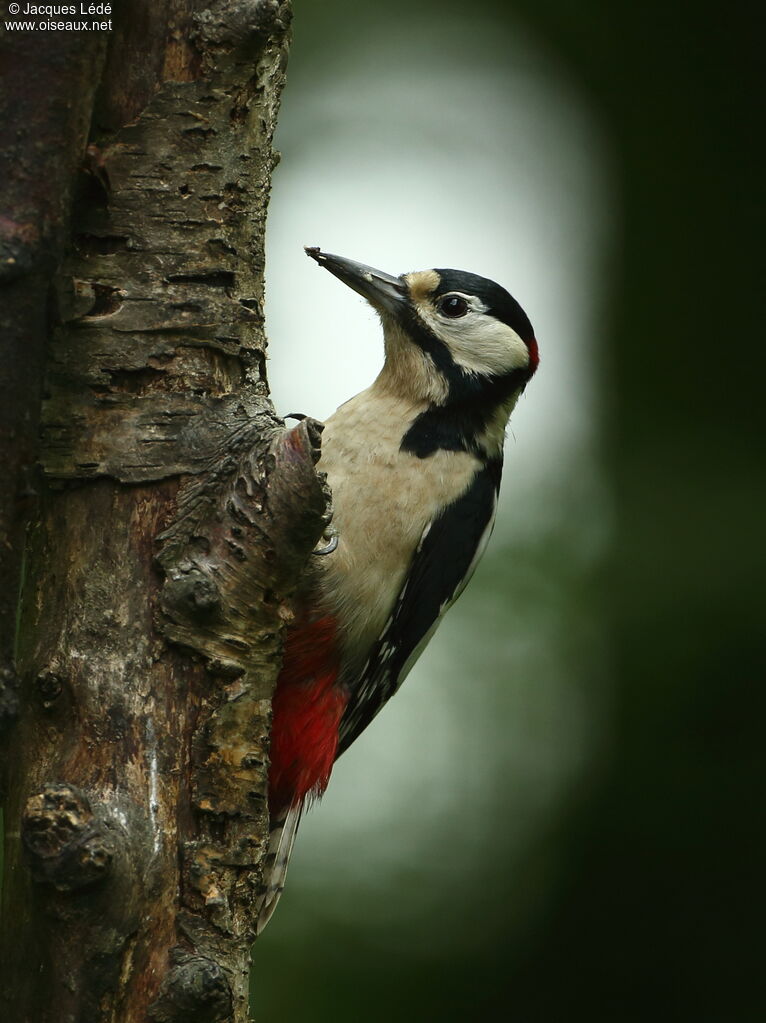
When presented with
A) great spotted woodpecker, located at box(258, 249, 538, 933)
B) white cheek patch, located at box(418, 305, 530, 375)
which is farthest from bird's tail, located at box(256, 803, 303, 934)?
white cheek patch, located at box(418, 305, 530, 375)

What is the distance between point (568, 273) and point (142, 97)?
154 inches

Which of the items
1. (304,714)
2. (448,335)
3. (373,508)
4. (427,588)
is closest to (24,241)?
(373,508)

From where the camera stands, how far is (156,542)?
2.30m

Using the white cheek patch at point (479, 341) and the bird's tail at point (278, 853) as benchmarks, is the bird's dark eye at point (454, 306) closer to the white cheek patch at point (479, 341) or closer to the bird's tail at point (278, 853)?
the white cheek patch at point (479, 341)

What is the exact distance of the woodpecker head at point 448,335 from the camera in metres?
3.66

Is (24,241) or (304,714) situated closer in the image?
(24,241)

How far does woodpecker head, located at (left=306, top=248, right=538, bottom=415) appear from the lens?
366 cm

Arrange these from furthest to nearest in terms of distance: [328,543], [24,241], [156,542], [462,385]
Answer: [462,385] < [328,543] < [156,542] < [24,241]

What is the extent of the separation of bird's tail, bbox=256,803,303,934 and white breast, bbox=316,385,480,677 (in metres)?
0.42

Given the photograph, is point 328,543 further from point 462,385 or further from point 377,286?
point 377,286

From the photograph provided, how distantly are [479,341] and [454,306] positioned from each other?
13 cm

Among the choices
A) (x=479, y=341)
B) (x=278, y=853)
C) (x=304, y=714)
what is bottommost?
(x=278, y=853)

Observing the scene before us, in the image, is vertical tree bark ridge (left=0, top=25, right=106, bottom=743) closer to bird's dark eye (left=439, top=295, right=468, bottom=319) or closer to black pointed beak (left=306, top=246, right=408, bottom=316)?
black pointed beak (left=306, top=246, right=408, bottom=316)

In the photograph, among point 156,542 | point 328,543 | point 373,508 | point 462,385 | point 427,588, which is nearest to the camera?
point 156,542
